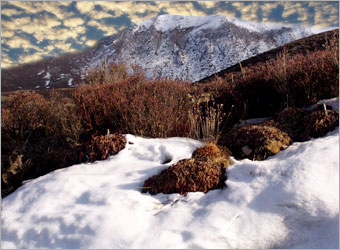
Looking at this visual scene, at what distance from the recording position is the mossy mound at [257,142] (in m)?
3.80

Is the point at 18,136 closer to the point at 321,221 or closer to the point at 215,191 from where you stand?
the point at 215,191

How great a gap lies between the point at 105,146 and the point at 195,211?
2.10 metres

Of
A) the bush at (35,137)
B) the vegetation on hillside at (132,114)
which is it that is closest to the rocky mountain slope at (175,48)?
the vegetation on hillside at (132,114)

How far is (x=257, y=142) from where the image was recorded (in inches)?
156

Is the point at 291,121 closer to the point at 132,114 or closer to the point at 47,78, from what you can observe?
the point at 132,114

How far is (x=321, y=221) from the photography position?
2484mm

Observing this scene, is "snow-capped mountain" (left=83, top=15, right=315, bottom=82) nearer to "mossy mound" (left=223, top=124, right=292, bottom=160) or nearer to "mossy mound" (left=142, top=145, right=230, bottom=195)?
"mossy mound" (left=223, top=124, right=292, bottom=160)

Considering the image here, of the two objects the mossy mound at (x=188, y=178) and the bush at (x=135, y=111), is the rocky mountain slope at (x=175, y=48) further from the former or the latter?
the mossy mound at (x=188, y=178)

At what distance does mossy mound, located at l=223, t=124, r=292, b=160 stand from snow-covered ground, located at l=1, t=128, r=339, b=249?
0.35m

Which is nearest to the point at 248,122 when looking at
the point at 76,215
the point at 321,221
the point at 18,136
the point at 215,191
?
the point at 215,191

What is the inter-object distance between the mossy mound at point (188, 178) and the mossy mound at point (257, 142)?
2.40ft

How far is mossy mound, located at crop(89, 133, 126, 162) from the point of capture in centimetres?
419

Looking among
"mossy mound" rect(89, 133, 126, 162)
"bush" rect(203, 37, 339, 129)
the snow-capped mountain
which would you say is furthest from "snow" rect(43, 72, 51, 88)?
"mossy mound" rect(89, 133, 126, 162)

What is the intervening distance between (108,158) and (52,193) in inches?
42.6
